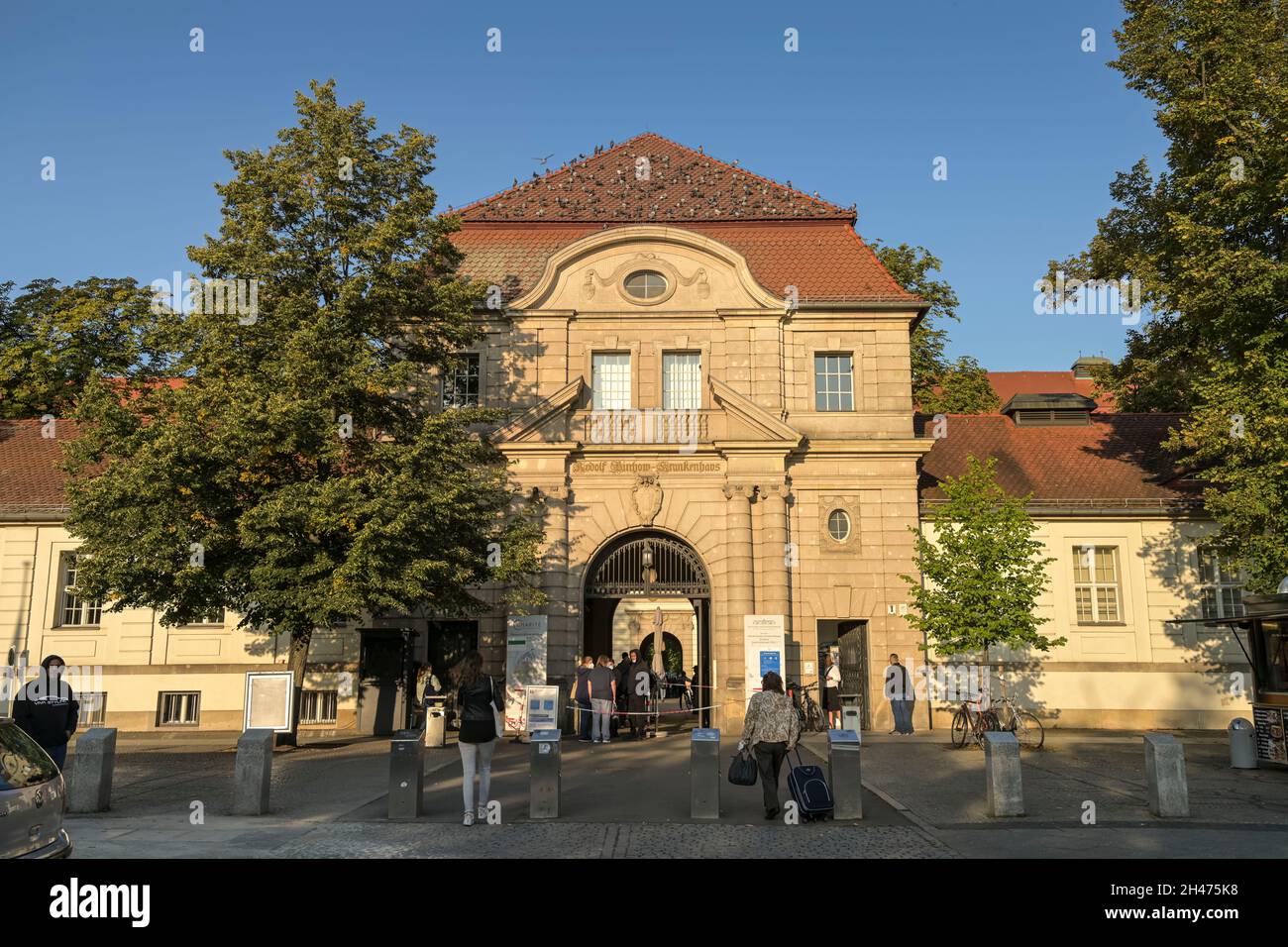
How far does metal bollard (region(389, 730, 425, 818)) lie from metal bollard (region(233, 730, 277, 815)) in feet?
5.35

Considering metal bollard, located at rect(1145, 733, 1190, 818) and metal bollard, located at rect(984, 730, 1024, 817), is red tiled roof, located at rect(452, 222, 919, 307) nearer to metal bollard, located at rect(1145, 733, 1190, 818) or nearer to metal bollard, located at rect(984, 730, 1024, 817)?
metal bollard, located at rect(1145, 733, 1190, 818)

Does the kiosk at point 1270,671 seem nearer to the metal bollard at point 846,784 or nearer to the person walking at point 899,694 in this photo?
the person walking at point 899,694

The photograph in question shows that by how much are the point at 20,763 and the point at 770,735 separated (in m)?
7.91

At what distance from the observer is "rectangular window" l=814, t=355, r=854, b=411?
1048 inches

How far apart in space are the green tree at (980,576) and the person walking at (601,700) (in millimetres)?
6904

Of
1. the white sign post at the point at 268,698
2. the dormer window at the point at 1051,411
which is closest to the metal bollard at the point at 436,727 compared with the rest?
the white sign post at the point at 268,698

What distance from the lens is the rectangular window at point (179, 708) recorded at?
25984 mm

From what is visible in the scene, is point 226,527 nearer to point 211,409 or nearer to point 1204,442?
point 211,409

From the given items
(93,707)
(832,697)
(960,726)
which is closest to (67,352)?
(93,707)

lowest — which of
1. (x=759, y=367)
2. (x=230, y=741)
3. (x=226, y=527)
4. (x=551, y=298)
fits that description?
(x=230, y=741)

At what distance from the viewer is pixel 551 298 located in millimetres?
26344

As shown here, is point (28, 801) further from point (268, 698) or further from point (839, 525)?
point (839, 525)
